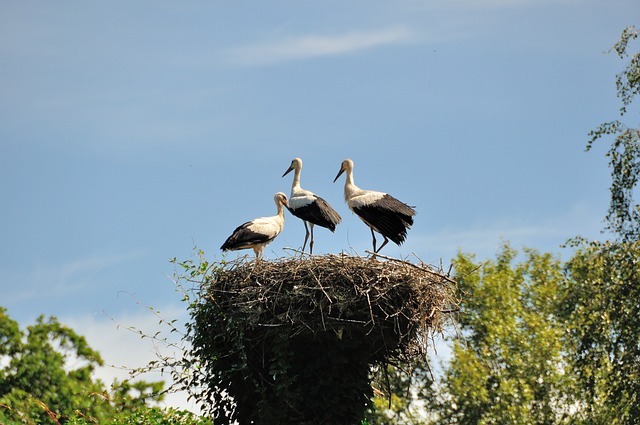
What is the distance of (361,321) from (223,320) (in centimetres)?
167

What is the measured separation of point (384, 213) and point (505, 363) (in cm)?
1484

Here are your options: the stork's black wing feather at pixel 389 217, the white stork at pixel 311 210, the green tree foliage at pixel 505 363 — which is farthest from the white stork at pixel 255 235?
the green tree foliage at pixel 505 363

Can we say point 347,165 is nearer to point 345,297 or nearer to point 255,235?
point 255,235

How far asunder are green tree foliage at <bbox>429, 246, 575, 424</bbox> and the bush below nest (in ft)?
42.7

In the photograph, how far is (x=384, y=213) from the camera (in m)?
13.5

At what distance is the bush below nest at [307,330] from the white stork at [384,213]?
1500 millimetres

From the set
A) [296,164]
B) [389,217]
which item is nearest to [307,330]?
[389,217]

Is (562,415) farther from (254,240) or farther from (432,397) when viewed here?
(254,240)

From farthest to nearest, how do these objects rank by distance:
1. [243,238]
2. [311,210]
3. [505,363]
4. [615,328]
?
[505,363] → [615,328] → [311,210] → [243,238]

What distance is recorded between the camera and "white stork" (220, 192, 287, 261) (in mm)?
13788

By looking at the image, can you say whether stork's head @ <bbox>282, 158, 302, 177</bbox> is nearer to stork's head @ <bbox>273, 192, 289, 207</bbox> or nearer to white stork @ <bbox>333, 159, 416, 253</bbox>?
stork's head @ <bbox>273, 192, 289, 207</bbox>

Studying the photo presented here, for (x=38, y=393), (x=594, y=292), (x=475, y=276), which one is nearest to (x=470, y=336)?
(x=475, y=276)

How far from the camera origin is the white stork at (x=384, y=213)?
13.5 m

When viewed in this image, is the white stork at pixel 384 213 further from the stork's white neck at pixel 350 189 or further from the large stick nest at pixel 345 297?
the large stick nest at pixel 345 297
